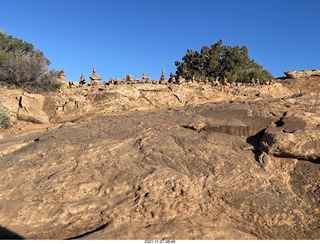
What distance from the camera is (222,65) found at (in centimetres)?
2234

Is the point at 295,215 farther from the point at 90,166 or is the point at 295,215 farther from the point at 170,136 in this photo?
the point at 90,166

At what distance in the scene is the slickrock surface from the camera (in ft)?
9.83

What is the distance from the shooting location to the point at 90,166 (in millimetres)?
4117

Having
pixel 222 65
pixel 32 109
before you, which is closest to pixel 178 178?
pixel 32 109

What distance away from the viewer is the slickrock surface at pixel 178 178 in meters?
3.00

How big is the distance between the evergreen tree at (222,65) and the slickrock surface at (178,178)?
16936 mm

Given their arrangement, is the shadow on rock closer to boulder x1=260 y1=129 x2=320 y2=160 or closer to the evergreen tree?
boulder x1=260 y1=129 x2=320 y2=160

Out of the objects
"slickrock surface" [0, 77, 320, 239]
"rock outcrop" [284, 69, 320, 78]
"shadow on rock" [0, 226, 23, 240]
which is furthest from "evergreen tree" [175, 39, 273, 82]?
"shadow on rock" [0, 226, 23, 240]

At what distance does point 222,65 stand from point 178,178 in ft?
66.4

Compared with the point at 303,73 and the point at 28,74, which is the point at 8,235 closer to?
the point at 28,74

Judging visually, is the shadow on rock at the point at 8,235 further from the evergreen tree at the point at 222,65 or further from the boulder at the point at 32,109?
the evergreen tree at the point at 222,65

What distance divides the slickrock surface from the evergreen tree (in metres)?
16.9

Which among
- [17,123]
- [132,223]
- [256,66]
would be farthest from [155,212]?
[256,66]

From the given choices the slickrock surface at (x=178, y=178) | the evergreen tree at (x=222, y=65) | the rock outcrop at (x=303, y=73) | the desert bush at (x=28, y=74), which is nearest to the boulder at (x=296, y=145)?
the slickrock surface at (x=178, y=178)
